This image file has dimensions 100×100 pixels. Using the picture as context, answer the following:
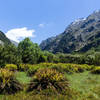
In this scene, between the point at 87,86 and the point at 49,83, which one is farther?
the point at 87,86

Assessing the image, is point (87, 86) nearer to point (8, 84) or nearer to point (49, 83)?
point (49, 83)

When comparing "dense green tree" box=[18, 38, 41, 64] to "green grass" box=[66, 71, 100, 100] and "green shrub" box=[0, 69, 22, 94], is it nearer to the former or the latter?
"green grass" box=[66, 71, 100, 100]

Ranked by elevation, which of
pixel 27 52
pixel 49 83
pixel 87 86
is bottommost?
pixel 87 86

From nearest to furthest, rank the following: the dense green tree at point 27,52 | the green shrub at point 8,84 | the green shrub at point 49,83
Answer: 1. the green shrub at point 8,84
2. the green shrub at point 49,83
3. the dense green tree at point 27,52

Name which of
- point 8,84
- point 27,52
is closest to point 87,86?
point 8,84

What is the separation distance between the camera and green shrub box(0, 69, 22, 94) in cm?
518

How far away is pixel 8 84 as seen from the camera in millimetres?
5273

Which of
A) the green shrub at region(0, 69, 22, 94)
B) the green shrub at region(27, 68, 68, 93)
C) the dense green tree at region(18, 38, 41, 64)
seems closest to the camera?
the green shrub at region(0, 69, 22, 94)

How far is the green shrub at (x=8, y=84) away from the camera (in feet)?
17.0

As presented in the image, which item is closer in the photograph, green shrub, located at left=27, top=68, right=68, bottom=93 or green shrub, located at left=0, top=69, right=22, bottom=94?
green shrub, located at left=0, top=69, right=22, bottom=94

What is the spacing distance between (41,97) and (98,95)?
253 centimetres

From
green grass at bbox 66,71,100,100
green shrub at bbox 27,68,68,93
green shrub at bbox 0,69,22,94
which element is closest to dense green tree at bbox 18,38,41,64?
green grass at bbox 66,71,100,100

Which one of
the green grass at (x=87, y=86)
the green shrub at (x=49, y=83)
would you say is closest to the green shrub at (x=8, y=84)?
the green shrub at (x=49, y=83)

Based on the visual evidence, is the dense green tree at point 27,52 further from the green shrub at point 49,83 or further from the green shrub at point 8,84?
the green shrub at point 49,83
